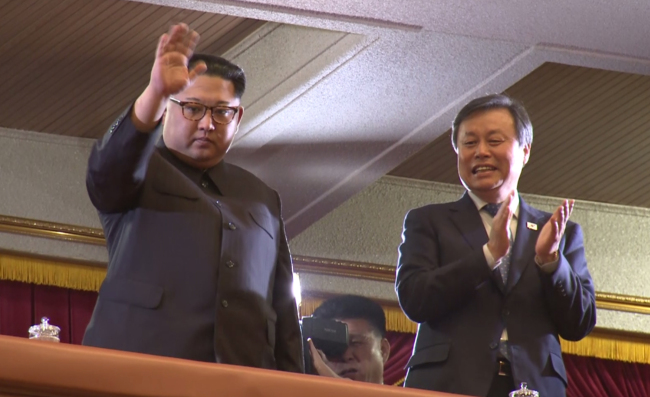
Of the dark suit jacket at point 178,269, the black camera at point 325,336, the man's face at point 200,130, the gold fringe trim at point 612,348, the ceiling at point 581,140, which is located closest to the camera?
the dark suit jacket at point 178,269

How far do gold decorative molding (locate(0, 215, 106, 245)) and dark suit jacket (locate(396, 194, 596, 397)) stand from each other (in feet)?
12.8

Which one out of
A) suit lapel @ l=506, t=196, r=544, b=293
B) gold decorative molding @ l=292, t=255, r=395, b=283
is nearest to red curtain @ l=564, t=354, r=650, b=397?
gold decorative molding @ l=292, t=255, r=395, b=283

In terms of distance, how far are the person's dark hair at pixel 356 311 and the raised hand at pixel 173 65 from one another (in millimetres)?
1686

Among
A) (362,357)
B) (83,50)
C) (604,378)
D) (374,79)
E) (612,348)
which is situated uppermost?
(83,50)

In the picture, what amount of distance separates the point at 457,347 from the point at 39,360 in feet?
3.85

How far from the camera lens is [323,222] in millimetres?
6949

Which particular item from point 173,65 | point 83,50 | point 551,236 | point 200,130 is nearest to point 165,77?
point 173,65

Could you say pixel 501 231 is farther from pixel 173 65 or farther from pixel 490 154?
pixel 173 65

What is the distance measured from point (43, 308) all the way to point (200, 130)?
404 cm

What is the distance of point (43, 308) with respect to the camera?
20.6ft

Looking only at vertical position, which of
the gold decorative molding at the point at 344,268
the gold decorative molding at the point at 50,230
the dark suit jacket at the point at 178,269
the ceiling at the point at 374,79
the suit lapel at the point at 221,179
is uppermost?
the ceiling at the point at 374,79

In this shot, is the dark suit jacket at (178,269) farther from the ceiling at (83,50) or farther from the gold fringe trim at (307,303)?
the gold fringe trim at (307,303)

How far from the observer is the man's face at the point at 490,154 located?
2729 mm

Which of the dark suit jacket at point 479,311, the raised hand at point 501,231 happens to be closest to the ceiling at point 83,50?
the dark suit jacket at point 479,311
